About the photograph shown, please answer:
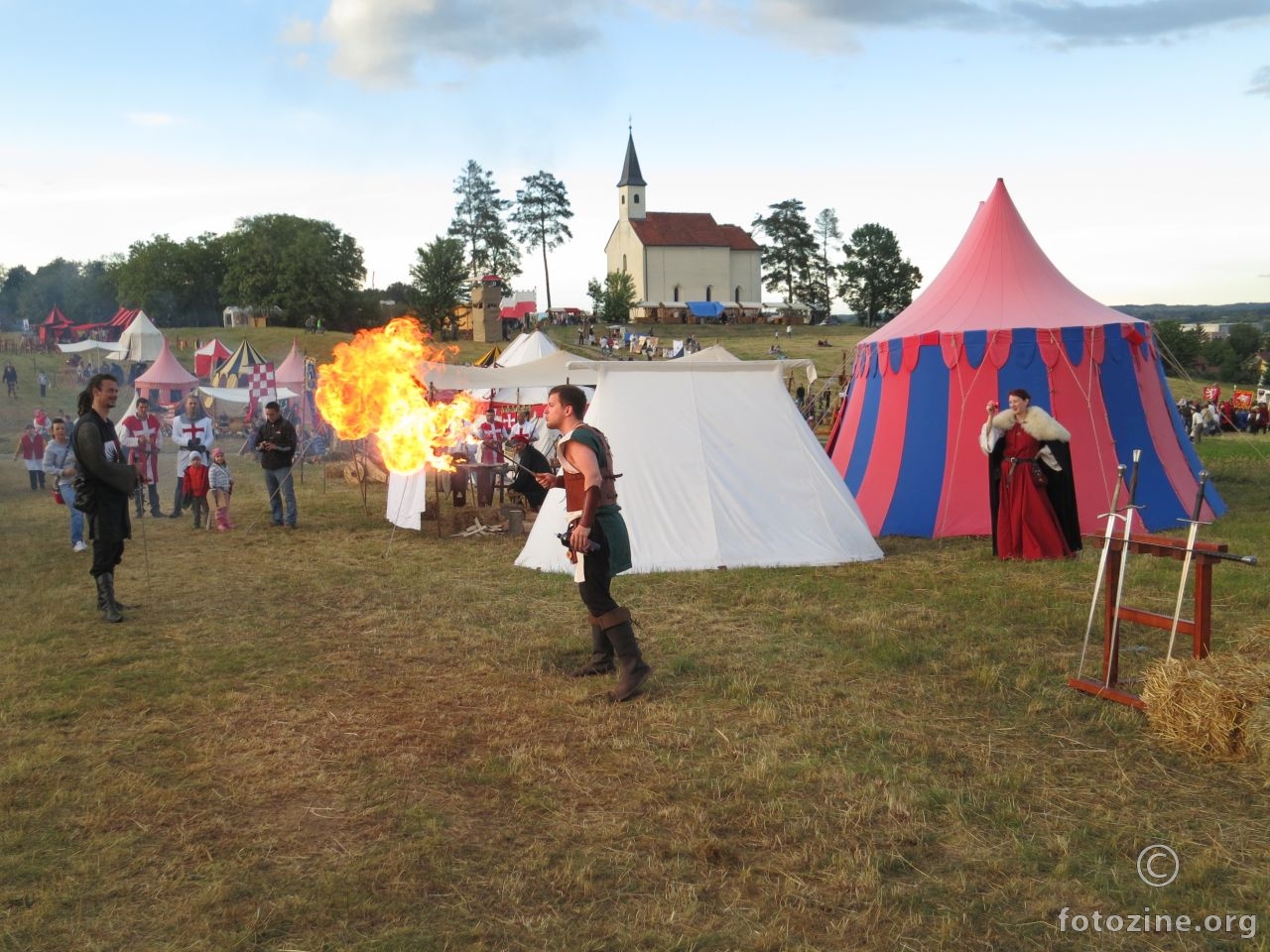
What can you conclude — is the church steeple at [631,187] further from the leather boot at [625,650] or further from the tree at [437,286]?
the leather boot at [625,650]

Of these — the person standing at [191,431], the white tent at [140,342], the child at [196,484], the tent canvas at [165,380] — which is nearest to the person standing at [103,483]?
the child at [196,484]

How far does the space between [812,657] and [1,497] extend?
16.7m

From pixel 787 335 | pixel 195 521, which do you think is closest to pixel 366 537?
pixel 195 521

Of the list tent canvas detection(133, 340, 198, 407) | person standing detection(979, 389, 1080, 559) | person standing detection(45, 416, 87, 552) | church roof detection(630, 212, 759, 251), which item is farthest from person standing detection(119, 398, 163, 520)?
church roof detection(630, 212, 759, 251)

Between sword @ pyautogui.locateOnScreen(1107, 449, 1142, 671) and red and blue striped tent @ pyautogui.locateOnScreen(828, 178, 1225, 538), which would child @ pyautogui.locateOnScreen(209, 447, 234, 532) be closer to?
red and blue striped tent @ pyautogui.locateOnScreen(828, 178, 1225, 538)

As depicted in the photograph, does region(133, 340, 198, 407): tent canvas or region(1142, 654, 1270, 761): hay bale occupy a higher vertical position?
region(133, 340, 198, 407): tent canvas

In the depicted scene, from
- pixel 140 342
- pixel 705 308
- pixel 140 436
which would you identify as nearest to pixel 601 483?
pixel 140 436

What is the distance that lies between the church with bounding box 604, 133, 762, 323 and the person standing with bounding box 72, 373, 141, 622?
69.8 meters

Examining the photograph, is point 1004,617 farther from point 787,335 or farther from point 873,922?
point 787,335

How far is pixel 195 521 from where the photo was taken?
13.3 meters

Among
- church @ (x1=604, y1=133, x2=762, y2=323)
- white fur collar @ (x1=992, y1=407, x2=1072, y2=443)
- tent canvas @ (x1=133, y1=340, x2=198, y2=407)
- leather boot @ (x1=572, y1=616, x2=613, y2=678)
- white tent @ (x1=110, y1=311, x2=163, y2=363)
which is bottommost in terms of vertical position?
leather boot @ (x1=572, y1=616, x2=613, y2=678)

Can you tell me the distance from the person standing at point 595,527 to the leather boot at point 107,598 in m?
4.12

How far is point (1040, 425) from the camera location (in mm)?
9086

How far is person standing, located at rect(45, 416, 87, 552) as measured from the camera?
36.1 ft
